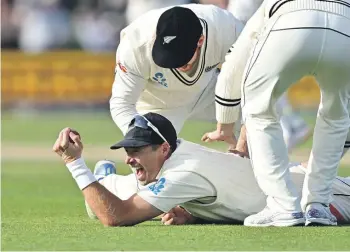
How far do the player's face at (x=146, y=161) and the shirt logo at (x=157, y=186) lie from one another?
6.3 inches

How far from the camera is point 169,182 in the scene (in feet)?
24.9

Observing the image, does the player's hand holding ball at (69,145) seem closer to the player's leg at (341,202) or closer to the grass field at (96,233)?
the grass field at (96,233)

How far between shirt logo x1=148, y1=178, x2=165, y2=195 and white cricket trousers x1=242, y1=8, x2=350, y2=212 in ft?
2.20

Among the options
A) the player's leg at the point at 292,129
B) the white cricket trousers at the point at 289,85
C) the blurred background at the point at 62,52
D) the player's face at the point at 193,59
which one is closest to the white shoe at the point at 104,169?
the player's face at the point at 193,59

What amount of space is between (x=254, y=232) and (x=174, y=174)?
715 mm

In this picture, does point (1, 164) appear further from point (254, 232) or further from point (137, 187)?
point (254, 232)

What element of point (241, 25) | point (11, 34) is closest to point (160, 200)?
point (241, 25)

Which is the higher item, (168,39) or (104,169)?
(168,39)

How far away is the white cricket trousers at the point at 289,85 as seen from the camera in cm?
746

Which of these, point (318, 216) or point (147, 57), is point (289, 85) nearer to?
point (318, 216)

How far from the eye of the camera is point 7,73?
2556cm

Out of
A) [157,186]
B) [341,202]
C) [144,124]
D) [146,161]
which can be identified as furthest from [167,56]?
[341,202]

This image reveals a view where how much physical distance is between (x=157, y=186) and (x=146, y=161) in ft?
0.76

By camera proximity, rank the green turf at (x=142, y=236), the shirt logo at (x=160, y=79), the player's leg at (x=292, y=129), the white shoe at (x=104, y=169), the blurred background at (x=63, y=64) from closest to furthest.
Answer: the green turf at (x=142, y=236) < the white shoe at (x=104, y=169) < the shirt logo at (x=160, y=79) < the player's leg at (x=292, y=129) < the blurred background at (x=63, y=64)
